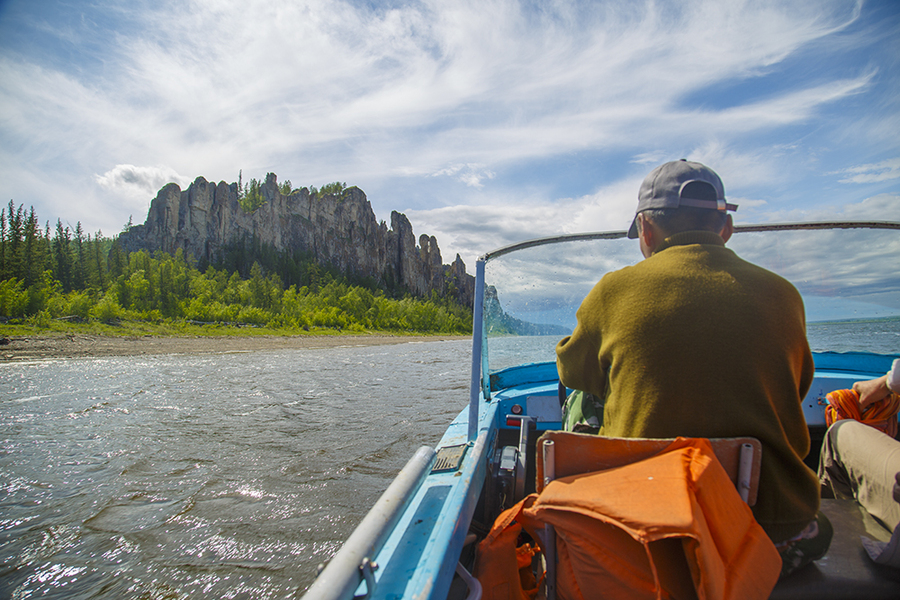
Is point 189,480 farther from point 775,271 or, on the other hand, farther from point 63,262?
point 63,262

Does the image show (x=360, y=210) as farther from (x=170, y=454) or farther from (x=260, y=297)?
(x=170, y=454)

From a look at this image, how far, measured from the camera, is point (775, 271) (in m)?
2.30

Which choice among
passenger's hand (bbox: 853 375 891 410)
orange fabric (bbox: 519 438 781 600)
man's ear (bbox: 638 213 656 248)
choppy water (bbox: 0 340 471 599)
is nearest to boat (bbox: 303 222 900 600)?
passenger's hand (bbox: 853 375 891 410)

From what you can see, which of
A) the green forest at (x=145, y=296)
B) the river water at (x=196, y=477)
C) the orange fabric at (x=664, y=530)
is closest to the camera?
the orange fabric at (x=664, y=530)

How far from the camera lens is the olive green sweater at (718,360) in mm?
1226

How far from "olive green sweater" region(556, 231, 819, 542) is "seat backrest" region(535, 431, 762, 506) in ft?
0.19

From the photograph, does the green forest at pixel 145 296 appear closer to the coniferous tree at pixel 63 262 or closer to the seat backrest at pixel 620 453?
the coniferous tree at pixel 63 262

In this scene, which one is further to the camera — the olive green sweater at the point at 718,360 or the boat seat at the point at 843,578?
the boat seat at the point at 843,578

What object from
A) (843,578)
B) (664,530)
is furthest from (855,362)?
(664,530)

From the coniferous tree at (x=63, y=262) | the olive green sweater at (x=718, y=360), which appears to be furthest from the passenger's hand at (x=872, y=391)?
the coniferous tree at (x=63, y=262)

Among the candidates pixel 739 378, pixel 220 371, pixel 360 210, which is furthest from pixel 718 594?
pixel 360 210

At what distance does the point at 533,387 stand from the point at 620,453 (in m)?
2.37

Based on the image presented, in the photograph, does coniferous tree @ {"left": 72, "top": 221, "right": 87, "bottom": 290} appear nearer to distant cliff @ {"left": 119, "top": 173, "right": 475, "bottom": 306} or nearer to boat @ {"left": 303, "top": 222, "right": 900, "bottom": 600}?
distant cliff @ {"left": 119, "top": 173, "right": 475, "bottom": 306}

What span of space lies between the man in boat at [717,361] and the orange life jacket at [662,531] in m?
0.16
